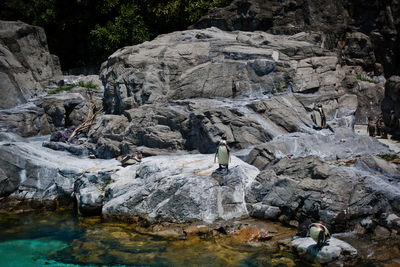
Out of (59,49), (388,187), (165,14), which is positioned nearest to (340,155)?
(388,187)

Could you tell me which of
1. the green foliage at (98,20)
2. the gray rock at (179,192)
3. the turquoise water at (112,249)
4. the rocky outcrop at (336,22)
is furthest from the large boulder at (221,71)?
the turquoise water at (112,249)

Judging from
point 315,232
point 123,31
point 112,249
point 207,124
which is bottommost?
point 112,249

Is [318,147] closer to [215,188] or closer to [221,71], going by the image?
[215,188]

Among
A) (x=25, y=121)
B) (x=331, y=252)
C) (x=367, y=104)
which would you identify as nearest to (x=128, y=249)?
(x=331, y=252)

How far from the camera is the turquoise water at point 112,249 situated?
27.5 feet

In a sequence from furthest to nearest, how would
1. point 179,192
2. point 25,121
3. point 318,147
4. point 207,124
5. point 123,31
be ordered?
point 123,31, point 25,121, point 207,124, point 318,147, point 179,192

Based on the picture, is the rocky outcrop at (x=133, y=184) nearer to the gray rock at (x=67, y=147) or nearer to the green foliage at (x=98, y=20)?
the gray rock at (x=67, y=147)

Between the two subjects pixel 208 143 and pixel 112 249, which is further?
pixel 208 143

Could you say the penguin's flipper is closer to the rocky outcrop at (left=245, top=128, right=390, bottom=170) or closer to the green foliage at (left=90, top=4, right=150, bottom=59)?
the rocky outcrop at (left=245, top=128, right=390, bottom=170)

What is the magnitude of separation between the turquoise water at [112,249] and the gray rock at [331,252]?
0.29m

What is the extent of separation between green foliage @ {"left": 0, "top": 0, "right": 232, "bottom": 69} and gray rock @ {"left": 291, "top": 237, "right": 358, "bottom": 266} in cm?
1722

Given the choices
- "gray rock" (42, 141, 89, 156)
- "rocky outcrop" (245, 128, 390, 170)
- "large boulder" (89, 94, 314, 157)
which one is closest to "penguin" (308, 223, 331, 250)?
"rocky outcrop" (245, 128, 390, 170)

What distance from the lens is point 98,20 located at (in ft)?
82.0

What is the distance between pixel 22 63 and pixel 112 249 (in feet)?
48.5
